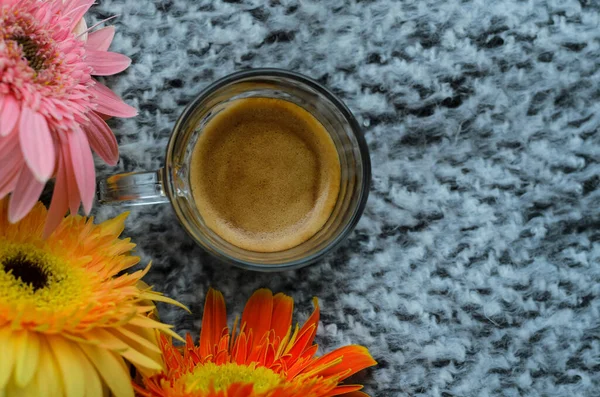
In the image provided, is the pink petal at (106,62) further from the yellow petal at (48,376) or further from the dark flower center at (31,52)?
the yellow petal at (48,376)

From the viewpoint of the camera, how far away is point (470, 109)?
745mm

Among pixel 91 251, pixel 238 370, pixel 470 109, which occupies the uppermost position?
pixel 470 109

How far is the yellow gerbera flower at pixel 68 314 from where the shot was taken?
55 centimetres

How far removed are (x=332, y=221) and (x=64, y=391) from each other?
0.30m

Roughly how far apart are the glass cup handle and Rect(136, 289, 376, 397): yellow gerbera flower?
0.37 ft

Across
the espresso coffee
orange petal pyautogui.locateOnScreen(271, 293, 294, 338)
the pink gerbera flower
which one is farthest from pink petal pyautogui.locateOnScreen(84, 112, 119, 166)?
orange petal pyautogui.locateOnScreen(271, 293, 294, 338)

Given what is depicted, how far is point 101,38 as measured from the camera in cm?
68

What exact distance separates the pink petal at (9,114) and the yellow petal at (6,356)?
0.48 ft

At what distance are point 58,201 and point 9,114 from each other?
0.26 feet

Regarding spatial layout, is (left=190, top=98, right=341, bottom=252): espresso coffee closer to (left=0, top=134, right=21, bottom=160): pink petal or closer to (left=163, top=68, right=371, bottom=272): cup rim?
(left=163, top=68, right=371, bottom=272): cup rim

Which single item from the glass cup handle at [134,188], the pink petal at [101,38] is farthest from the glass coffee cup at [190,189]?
the pink petal at [101,38]

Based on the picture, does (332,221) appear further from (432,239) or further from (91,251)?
(91,251)

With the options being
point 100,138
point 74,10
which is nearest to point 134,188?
point 100,138

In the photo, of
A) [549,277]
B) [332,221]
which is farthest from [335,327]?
[549,277]
